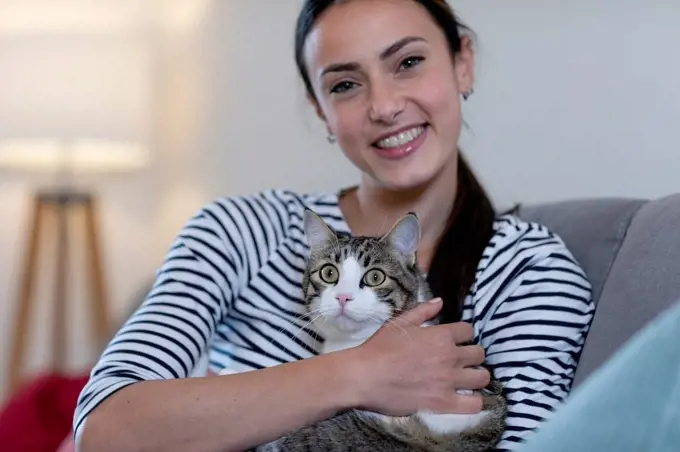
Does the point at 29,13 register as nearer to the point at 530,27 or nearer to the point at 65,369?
the point at 65,369

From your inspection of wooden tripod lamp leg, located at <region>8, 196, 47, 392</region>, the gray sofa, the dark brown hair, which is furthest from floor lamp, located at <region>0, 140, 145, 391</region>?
the gray sofa

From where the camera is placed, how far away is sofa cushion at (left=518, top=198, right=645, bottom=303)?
1.24 m

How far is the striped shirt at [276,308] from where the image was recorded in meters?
1.09

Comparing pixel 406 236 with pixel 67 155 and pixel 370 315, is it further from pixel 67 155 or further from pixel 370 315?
pixel 67 155

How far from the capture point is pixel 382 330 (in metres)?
1.06

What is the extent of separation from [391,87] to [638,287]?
1.53 ft

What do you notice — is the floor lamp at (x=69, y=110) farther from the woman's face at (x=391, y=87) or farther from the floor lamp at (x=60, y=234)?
the woman's face at (x=391, y=87)

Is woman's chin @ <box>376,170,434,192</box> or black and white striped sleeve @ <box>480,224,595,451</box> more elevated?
woman's chin @ <box>376,170,434,192</box>

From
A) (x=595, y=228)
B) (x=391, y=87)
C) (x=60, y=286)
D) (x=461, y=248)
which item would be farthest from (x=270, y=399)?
(x=60, y=286)

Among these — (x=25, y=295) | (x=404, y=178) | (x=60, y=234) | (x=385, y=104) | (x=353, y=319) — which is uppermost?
(x=385, y=104)

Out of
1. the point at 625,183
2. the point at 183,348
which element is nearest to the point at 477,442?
the point at 183,348

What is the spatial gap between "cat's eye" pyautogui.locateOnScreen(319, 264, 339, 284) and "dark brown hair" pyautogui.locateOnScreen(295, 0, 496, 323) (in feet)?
0.52

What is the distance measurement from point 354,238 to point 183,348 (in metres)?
0.29

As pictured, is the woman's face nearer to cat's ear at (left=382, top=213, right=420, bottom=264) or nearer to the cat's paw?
cat's ear at (left=382, top=213, right=420, bottom=264)
